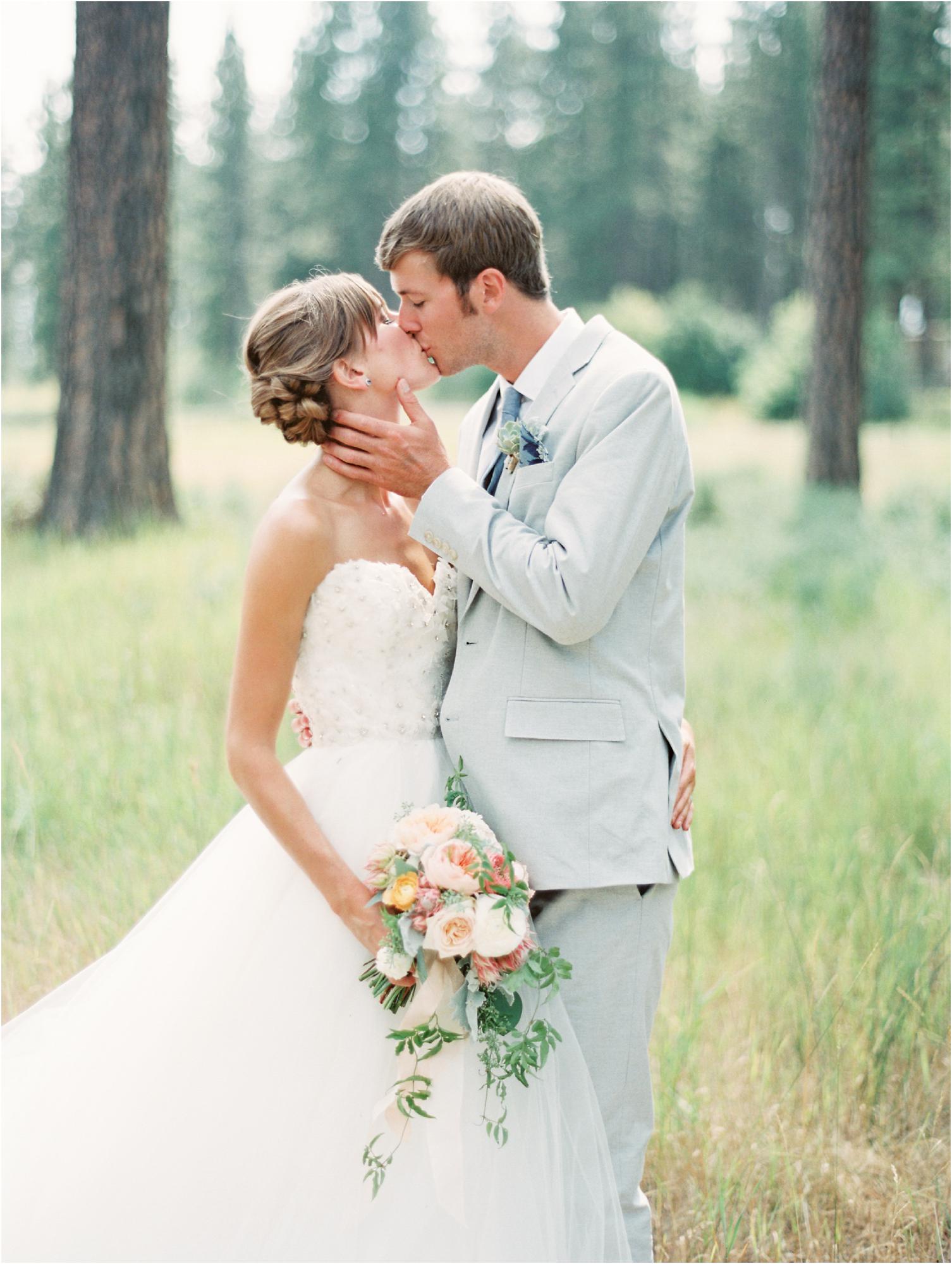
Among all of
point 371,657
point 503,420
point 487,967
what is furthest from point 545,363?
point 487,967

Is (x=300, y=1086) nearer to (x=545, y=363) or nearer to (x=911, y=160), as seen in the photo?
(x=545, y=363)

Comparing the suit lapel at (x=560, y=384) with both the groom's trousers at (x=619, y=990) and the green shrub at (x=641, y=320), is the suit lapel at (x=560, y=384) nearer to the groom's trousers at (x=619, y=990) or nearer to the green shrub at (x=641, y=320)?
the groom's trousers at (x=619, y=990)

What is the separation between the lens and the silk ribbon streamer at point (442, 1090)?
7.50 ft

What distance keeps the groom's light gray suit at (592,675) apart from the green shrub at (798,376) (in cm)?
2048

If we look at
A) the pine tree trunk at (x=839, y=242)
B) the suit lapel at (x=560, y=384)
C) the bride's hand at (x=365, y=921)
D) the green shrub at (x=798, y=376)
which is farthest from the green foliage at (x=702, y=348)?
the bride's hand at (x=365, y=921)

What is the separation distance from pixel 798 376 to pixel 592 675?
69.1ft

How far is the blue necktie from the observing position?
2598mm

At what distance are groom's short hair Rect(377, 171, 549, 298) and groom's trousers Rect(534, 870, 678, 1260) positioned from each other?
4.77 ft

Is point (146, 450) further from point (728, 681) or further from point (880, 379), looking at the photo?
point (880, 379)

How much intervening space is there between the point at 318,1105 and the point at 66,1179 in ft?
1.92

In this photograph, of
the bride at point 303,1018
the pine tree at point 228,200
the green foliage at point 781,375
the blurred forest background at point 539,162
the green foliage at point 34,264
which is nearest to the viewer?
the bride at point 303,1018

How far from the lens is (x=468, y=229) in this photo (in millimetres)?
2596

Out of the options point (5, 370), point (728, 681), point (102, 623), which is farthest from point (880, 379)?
point (5, 370)

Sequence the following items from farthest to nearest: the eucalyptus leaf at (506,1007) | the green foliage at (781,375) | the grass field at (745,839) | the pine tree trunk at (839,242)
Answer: the green foliage at (781,375) < the pine tree trunk at (839,242) < the grass field at (745,839) < the eucalyptus leaf at (506,1007)
